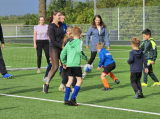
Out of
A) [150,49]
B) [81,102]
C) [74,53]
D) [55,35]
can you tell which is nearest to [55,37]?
[55,35]

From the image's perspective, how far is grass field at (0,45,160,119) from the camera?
616 centimetres

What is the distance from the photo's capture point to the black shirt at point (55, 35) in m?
8.40

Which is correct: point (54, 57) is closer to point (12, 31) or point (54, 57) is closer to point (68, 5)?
point (12, 31)

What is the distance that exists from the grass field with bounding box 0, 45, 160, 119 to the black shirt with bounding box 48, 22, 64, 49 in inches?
47.4

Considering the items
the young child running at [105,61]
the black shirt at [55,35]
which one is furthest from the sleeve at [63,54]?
the young child running at [105,61]

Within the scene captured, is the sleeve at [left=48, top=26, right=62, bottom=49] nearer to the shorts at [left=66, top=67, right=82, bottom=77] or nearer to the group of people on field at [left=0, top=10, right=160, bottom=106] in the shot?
the group of people on field at [left=0, top=10, right=160, bottom=106]

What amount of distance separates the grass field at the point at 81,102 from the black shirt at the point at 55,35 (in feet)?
3.95

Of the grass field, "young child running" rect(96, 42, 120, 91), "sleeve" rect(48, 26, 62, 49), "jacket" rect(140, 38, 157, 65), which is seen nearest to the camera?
the grass field

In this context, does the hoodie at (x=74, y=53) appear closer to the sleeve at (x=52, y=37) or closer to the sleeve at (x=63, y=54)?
the sleeve at (x=63, y=54)

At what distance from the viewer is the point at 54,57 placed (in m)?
8.54

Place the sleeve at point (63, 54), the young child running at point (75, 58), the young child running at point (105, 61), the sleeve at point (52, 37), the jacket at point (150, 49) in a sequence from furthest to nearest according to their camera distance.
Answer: the jacket at point (150, 49) < the young child running at point (105, 61) < the sleeve at point (52, 37) < the sleeve at point (63, 54) < the young child running at point (75, 58)

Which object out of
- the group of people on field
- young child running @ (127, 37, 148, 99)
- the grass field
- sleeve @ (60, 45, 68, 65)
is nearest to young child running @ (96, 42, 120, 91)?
the group of people on field

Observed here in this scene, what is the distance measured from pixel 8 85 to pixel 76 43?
3532 mm

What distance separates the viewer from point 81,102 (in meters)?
7.35
